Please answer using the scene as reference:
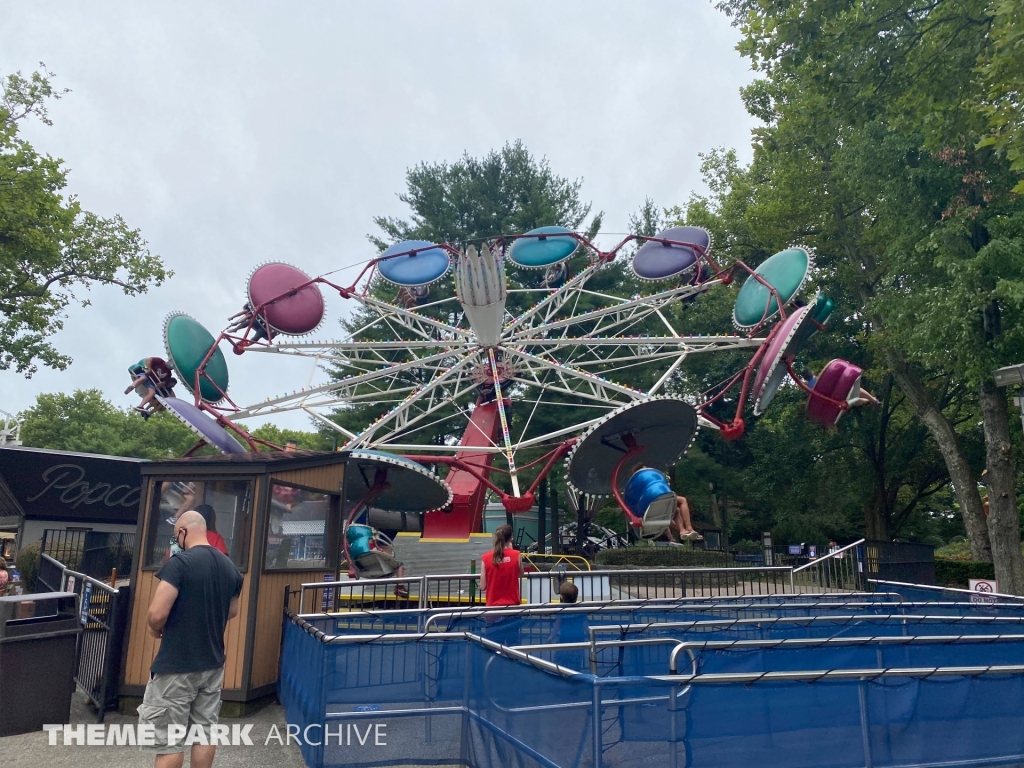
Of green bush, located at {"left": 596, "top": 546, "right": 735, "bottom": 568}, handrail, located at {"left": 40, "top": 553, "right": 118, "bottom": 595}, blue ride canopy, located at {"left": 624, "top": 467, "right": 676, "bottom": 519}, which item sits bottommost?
handrail, located at {"left": 40, "top": 553, "right": 118, "bottom": 595}

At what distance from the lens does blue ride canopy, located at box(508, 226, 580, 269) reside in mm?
22406

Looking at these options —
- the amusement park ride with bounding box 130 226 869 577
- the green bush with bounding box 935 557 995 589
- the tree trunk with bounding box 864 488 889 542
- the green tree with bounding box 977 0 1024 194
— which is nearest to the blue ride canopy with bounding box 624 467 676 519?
the amusement park ride with bounding box 130 226 869 577

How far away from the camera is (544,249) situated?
2267 cm

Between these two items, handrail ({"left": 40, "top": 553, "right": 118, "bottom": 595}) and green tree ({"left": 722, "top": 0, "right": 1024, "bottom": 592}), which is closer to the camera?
handrail ({"left": 40, "top": 553, "right": 118, "bottom": 595})

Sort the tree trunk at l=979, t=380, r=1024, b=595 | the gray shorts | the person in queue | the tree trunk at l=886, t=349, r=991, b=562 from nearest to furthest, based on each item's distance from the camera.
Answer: the gray shorts
the person in queue
the tree trunk at l=979, t=380, r=1024, b=595
the tree trunk at l=886, t=349, r=991, b=562

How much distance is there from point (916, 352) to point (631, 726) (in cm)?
1944

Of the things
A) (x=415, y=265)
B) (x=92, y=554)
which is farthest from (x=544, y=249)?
(x=92, y=554)

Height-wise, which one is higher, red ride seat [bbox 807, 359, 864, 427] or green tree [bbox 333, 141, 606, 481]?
green tree [bbox 333, 141, 606, 481]

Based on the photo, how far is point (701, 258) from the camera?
21.8 metres

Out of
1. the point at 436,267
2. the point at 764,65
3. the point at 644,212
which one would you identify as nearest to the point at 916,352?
the point at 764,65

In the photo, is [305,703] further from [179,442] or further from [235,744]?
[179,442]

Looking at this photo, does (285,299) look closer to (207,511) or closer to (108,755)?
(207,511)

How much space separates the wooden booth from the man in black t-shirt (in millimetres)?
2588

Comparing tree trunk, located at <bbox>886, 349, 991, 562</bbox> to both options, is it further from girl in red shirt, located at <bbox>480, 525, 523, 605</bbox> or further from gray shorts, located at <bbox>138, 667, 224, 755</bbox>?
gray shorts, located at <bbox>138, 667, 224, 755</bbox>
